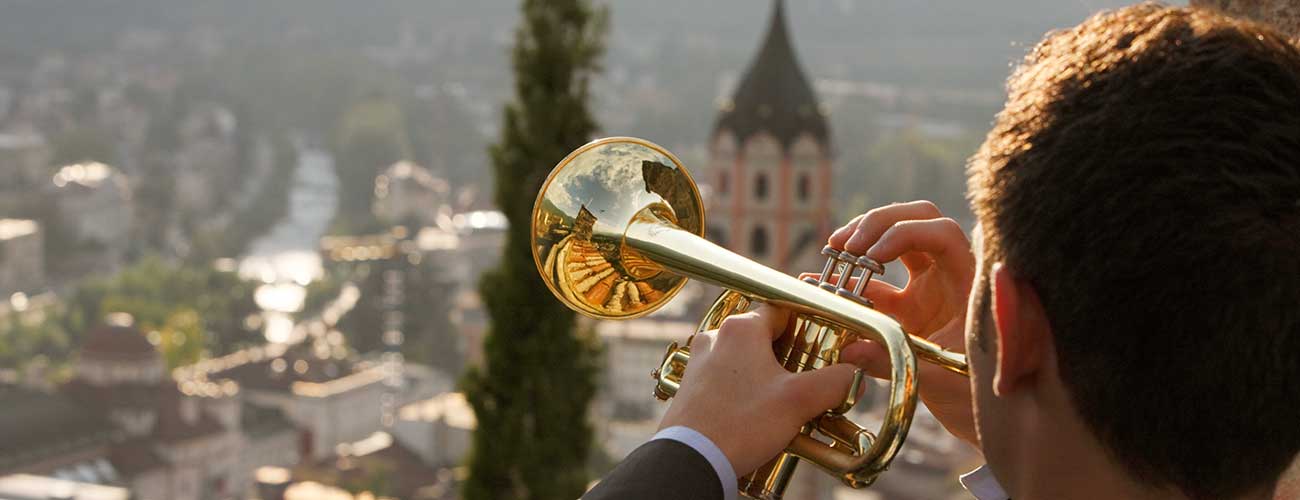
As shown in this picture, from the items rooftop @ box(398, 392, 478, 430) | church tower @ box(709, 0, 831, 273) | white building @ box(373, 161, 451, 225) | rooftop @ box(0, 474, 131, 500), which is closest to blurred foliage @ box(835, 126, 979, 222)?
white building @ box(373, 161, 451, 225)

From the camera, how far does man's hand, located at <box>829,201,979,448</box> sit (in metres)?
1.87

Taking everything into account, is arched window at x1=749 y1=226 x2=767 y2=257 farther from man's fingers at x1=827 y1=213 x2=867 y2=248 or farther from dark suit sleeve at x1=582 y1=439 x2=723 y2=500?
dark suit sleeve at x1=582 y1=439 x2=723 y2=500

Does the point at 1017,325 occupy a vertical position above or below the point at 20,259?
above

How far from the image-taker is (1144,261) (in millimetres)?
1264

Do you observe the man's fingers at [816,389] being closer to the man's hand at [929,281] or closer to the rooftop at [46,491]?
the man's hand at [929,281]

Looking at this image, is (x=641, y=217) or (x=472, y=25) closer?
(x=641, y=217)

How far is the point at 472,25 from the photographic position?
108 metres

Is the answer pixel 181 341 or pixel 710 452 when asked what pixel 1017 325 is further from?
pixel 181 341

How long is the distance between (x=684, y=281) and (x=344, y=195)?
241ft

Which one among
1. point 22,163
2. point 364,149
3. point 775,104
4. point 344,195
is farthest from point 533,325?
point 364,149

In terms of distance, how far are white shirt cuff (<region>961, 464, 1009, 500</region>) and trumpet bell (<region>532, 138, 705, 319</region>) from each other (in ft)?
2.04

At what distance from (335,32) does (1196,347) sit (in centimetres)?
11092

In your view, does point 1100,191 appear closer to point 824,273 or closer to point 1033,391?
point 1033,391

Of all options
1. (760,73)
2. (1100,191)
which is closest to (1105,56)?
(1100,191)
